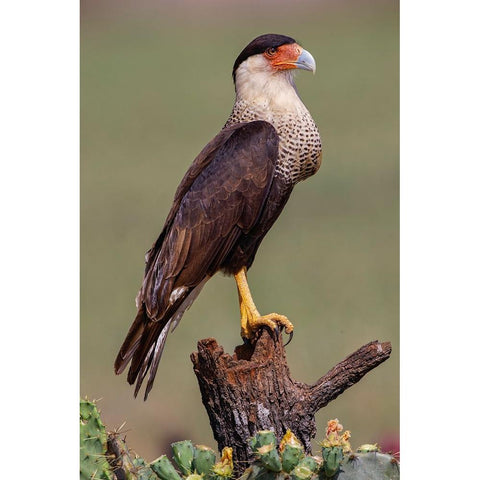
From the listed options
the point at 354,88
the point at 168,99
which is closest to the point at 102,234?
the point at 168,99

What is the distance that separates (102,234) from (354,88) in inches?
51.6

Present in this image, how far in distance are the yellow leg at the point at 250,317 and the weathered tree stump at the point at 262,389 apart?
0.07 m

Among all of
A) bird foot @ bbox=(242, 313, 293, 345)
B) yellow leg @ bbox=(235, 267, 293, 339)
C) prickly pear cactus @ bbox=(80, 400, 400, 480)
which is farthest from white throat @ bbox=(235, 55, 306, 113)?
prickly pear cactus @ bbox=(80, 400, 400, 480)

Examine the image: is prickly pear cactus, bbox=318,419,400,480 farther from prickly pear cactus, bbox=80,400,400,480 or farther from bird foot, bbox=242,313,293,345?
→ bird foot, bbox=242,313,293,345

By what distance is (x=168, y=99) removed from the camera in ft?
14.7

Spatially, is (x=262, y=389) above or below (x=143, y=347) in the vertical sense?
below

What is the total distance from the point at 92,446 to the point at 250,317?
0.94 meters

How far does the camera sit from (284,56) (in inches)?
174

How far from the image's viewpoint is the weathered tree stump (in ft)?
13.9

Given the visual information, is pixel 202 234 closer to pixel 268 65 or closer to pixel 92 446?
pixel 268 65

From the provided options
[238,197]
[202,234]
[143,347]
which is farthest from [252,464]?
[238,197]

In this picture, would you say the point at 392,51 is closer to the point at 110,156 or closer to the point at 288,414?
the point at 110,156

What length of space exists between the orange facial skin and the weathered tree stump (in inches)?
47.9

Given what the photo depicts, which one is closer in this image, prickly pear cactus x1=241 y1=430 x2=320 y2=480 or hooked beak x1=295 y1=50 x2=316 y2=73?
prickly pear cactus x1=241 y1=430 x2=320 y2=480
